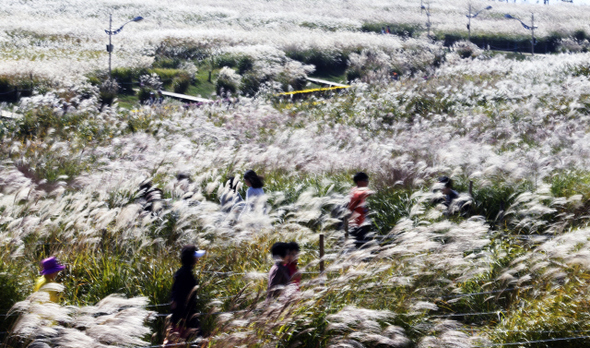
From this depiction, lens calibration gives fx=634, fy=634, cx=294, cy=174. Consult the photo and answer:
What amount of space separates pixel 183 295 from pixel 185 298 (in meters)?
0.03

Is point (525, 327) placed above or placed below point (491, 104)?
above

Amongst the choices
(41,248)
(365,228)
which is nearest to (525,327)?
(365,228)

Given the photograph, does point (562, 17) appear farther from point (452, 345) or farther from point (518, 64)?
point (452, 345)

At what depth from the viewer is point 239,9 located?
75438mm

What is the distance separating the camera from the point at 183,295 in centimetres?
585

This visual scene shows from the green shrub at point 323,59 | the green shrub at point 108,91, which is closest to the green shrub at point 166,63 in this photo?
the green shrub at point 323,59

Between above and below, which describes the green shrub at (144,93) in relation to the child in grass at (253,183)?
below

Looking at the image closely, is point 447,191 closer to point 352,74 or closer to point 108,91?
point 108,91

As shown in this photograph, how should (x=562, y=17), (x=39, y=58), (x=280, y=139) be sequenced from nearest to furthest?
1. (x=280, y=139)
2. (x=39, y=58)
3. (x=562, y=17)

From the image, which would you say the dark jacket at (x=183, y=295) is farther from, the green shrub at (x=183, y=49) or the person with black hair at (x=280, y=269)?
the green shrub at (x=183, y=49)

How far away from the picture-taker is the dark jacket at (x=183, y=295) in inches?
226

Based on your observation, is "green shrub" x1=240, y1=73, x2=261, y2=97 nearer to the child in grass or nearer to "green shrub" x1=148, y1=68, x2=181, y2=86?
"green shrub" x1=148, y1=68, x2=181, y2=86

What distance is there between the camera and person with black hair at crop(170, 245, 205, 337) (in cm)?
570

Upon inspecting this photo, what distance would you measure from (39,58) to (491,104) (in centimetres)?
2289
